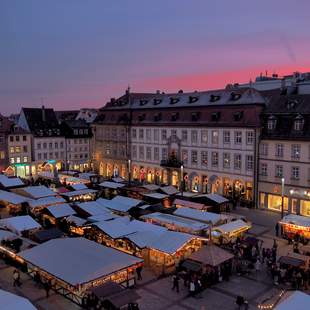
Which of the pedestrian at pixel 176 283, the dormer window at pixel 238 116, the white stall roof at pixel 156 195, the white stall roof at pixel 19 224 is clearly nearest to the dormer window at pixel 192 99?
the dormer window at pixel 238 116

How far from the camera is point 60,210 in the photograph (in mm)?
34281

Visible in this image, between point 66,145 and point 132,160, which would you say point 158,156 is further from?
point 66,145

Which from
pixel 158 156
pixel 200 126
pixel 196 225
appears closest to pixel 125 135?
pixel 158 156

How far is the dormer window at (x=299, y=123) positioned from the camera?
39.6 m

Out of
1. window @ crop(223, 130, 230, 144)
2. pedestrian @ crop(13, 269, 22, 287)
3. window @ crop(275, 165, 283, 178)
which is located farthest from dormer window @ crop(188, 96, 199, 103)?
pedestrian @ crop(13, 269, 22, 287)

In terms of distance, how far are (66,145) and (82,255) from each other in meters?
55.1

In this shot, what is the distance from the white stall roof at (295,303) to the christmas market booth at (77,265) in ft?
29.0

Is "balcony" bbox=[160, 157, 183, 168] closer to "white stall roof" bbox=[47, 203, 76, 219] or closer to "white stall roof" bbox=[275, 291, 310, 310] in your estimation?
"white stall roof" bbox=[47, 203, 76, 219]

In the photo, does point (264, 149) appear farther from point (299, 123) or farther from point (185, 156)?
point (185, 156)

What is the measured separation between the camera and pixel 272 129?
4231 cm

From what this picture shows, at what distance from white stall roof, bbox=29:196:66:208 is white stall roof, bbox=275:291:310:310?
2601 cm

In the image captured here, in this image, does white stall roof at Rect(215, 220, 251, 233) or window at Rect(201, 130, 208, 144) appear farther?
window at Rect(201, 130, 208, 144)

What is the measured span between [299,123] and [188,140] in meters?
15.5

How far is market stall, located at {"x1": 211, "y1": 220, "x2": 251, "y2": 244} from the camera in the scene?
29484 mm
